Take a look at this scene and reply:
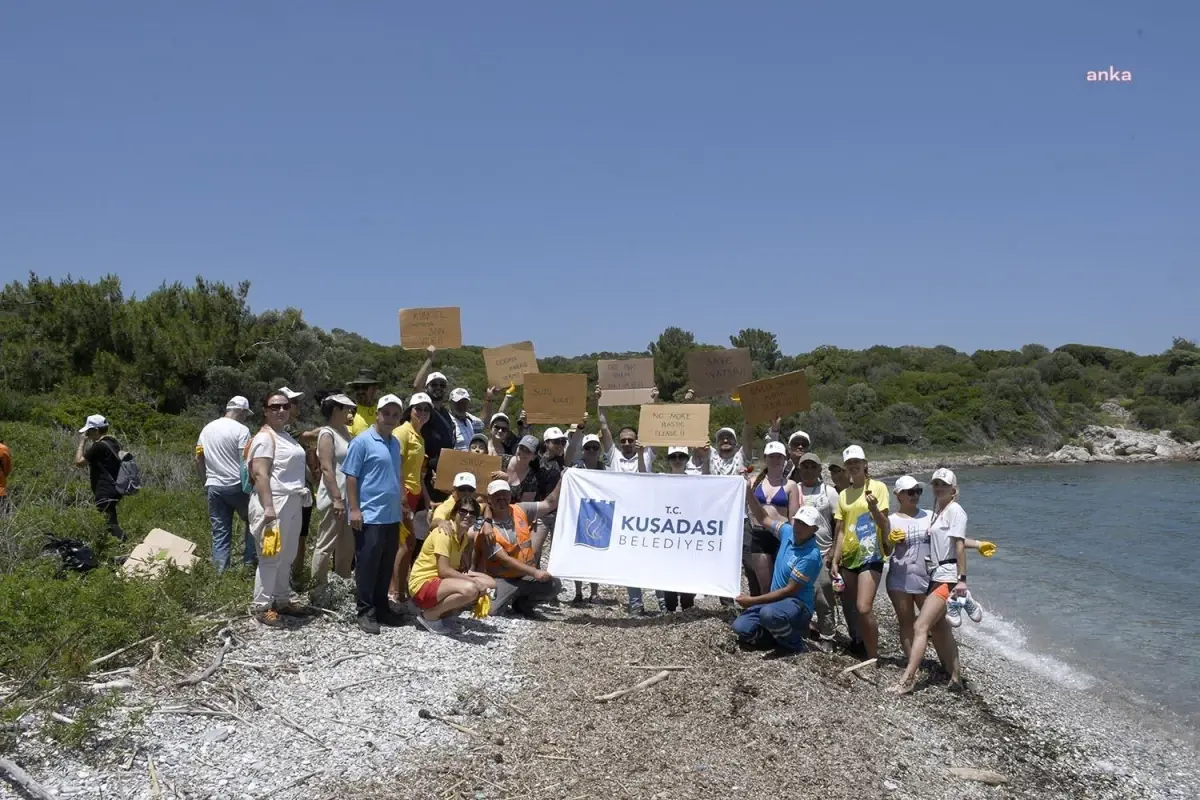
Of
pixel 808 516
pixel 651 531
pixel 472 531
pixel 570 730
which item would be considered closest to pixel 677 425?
pixel 651 531

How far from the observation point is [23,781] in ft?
14.4

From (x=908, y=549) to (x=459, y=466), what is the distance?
13.7ft

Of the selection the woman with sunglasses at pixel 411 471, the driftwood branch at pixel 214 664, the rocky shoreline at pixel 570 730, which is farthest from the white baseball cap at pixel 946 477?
the driftwood branch at pixel 214 664

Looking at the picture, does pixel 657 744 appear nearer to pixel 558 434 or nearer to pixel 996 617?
pixel 558 434

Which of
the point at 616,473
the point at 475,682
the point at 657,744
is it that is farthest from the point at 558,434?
the point at 657,744

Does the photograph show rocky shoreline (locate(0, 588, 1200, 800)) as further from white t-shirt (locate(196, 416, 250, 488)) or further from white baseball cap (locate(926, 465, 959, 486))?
white baseball cap (locate(926, 465, 959, 486))

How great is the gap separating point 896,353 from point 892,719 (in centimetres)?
6974

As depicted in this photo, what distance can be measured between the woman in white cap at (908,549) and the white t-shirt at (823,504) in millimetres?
572

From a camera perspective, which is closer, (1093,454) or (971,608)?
(971,608)

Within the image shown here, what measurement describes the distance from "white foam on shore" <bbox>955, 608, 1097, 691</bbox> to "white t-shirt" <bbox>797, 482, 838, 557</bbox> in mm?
3875

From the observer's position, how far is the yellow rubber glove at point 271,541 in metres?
6.84

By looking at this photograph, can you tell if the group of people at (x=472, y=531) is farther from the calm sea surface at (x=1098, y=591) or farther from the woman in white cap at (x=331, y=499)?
the calm sea surface at (x=1098, y=591)

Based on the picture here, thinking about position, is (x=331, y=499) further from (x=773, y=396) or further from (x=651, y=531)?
(x=773, y=396)

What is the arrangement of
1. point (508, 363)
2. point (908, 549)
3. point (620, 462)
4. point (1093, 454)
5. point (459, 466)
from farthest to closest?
point (1093, 454) → point (508, 363) → point (620, 462) → point (459, 466) → point (908, 549)
